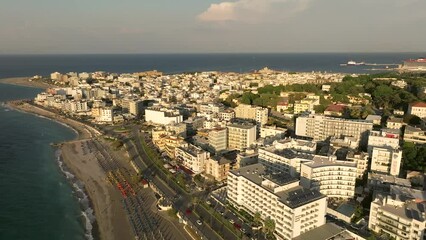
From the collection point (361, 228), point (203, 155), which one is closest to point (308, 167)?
point (361, 228)

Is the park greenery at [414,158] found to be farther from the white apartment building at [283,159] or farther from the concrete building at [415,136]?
the white apartment building at [283,159]

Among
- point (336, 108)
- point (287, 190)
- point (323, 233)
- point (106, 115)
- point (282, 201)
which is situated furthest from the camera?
point (106, 115)

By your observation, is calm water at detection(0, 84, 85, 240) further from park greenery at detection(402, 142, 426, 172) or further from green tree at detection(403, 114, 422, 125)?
green tree at detection(403, 114, 422, 125)

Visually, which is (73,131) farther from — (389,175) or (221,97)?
(389,175)

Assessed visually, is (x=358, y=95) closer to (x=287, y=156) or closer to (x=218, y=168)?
(x=287, y=156)

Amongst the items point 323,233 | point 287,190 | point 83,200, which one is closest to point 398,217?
point 323,233

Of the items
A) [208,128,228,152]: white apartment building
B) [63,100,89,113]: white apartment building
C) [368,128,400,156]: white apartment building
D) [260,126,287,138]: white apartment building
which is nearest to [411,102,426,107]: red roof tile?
[368,128,400,156]: white apartment building
